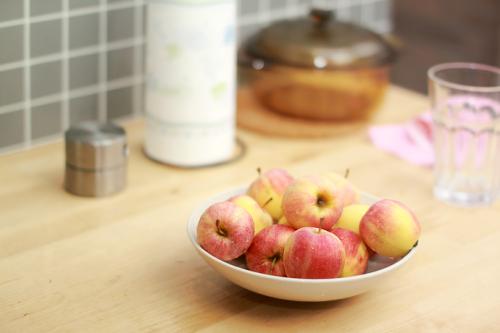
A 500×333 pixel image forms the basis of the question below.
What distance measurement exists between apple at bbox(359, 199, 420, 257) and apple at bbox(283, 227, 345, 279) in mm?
51

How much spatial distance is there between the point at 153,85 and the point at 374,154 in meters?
0.39

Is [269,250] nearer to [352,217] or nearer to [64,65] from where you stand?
[352,217]

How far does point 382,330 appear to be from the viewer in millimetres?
999

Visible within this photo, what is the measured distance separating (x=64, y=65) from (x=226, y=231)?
0.58 meters

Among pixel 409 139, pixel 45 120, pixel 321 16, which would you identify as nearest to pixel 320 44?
pixel 321 16

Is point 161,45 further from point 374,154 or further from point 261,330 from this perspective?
point 261,330

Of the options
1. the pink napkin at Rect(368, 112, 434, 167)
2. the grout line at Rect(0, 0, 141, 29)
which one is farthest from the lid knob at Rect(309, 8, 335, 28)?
the grout line at Rect(0, 0, 141, 29)

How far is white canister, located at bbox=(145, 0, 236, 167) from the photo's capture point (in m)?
1.32

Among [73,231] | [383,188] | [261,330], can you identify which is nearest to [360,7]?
[383,188]

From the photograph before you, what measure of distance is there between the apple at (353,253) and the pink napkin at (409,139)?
0.50 metres

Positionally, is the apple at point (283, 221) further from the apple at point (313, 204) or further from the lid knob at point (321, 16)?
the lid knob at point (321, 16)

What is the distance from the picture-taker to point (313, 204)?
1.00 metres

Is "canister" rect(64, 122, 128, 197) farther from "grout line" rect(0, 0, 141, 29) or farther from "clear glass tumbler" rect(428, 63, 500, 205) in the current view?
"clear glass tumbler" rect(428, 63, 500, 205)

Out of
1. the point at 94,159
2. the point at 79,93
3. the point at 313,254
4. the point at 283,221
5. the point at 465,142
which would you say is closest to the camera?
the point at 313,254
